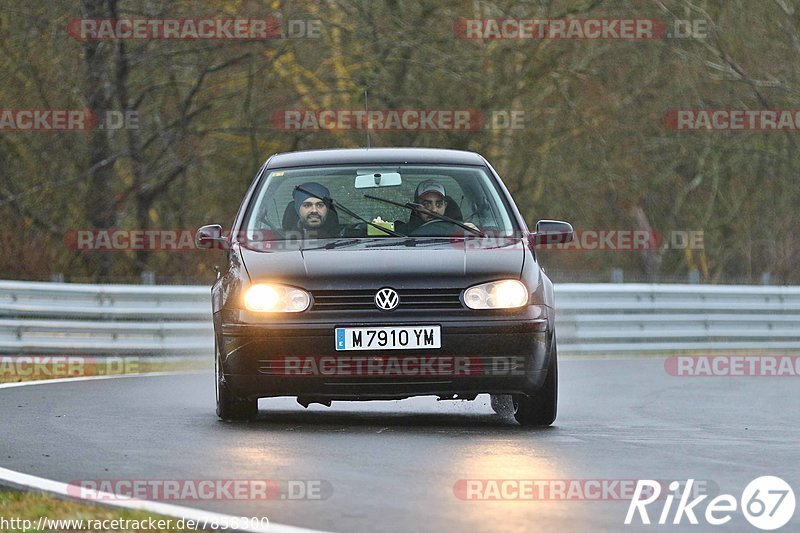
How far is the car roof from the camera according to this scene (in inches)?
429

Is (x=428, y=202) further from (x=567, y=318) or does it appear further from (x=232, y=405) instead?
(x=567, y=318)

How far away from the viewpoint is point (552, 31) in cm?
2798

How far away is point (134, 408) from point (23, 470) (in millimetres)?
3728

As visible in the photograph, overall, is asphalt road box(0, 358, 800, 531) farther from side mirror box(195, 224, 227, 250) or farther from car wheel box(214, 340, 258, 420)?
side mirror box(195, 224, 227, 250)

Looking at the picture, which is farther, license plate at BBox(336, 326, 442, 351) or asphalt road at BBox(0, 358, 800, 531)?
license plate at BBox(336, 326, 442, 351)

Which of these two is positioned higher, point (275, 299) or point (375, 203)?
point (375, 203)

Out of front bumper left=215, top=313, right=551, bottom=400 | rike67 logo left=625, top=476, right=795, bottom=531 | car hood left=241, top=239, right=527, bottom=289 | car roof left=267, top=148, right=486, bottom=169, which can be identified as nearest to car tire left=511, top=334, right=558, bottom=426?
front bumper left=215, top=313, right=551, bottom=400

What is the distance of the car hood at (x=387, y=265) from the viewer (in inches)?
369

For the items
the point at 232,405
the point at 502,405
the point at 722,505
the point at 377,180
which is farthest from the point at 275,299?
the point at 722,505

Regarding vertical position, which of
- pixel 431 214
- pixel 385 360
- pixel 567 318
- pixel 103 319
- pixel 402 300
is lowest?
pixel 567 318

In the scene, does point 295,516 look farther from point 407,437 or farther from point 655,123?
point 655,123

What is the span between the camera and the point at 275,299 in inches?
372

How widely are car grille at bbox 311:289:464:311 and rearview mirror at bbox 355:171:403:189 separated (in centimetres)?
145

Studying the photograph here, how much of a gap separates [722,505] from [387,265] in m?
3.22
